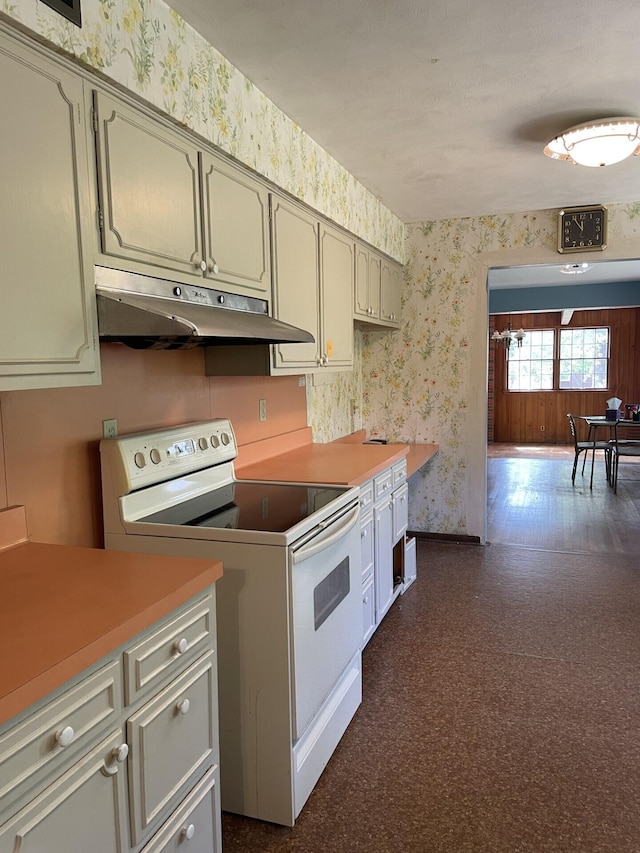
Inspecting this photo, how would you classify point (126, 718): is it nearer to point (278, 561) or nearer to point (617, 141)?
point (278, 561)

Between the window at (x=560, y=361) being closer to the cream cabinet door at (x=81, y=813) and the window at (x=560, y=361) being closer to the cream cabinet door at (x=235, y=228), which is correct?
the cream cabinet door at (x=235, y=228)

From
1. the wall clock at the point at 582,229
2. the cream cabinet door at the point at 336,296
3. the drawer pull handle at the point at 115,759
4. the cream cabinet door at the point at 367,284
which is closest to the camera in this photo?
the drawer pull handle at the point at 115,759

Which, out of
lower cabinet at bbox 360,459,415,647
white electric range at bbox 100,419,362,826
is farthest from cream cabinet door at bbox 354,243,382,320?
white electric range at bbox 100,419,362,826

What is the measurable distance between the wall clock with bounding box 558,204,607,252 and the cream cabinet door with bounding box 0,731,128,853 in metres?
4.15

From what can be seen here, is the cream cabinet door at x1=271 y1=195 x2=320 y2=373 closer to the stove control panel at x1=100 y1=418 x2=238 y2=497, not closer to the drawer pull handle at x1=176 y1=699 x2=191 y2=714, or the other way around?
the stove control panel at x1=100 y1=418 x2=238 y2=497

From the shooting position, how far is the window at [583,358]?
10.3 m

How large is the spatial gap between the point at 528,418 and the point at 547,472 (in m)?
3.14

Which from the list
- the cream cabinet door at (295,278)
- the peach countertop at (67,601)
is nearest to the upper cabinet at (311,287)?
the cream cabinet door at (295,278)

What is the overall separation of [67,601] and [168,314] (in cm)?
74

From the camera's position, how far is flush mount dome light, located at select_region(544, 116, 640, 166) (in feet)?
8.57

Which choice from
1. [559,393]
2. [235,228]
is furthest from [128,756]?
[559,393]

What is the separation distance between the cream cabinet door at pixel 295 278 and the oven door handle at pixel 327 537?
714 mm

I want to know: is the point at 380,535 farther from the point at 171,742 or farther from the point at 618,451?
the point at 618,451

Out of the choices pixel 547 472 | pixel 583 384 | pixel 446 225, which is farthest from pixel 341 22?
pixel 583 384
